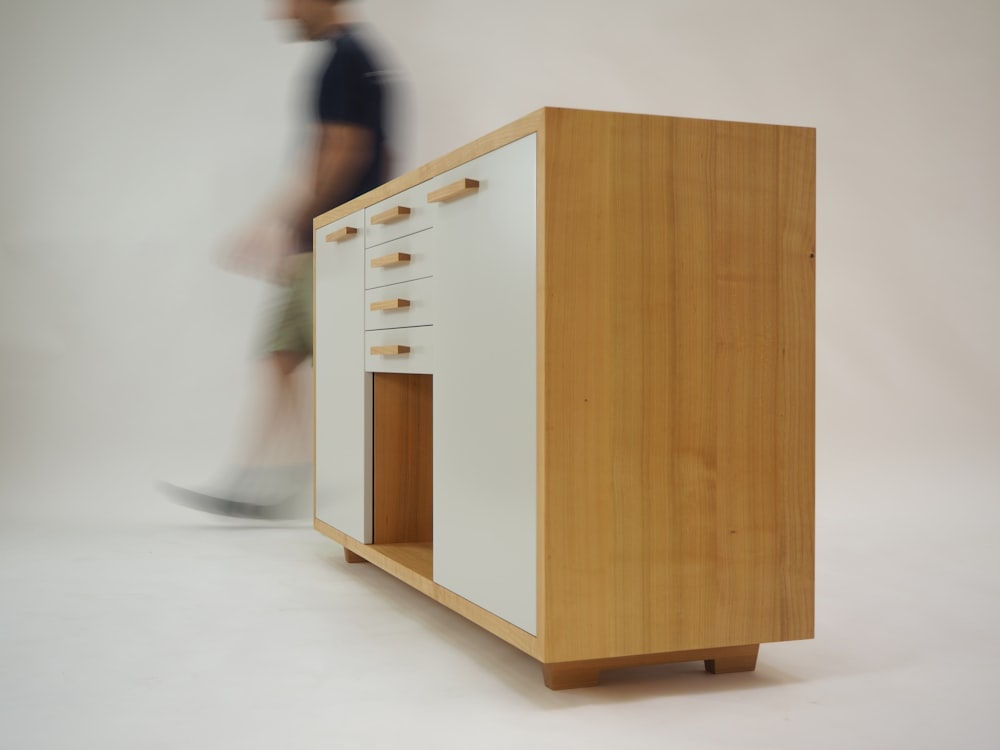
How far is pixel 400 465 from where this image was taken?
309 centimetres

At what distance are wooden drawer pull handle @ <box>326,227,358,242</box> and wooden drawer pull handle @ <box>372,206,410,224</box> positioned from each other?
0.86ft

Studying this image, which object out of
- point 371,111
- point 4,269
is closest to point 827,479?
point 371,111

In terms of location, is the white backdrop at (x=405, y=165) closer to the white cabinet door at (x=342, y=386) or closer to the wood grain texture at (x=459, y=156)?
the white cabinet door at (x=342, y=386)

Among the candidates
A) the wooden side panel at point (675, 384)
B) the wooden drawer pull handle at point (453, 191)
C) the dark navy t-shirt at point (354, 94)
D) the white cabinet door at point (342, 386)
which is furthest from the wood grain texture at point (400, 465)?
the dark navy t-shirt at point (354, 94)

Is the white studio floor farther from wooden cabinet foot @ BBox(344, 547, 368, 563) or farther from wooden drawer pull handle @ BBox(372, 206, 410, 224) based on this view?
wooden drawer pull handle @ BBox(372, 206, 410, 224)

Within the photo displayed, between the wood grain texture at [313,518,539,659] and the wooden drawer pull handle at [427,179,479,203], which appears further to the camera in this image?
the wooden drawer pull handle at [427,179,479,203]

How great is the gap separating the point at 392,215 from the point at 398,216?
0.6 inches

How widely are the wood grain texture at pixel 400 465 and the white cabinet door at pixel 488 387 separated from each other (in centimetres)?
61

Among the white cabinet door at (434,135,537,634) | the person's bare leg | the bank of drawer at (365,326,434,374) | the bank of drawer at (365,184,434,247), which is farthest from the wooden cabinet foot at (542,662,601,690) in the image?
the person's bare leg

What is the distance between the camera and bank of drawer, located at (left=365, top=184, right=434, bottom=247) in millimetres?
2568

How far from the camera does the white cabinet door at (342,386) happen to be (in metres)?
3.09

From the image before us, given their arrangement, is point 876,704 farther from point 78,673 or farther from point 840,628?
point 78,673

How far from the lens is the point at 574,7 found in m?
4.83

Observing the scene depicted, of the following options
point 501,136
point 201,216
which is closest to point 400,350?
point 501,136
